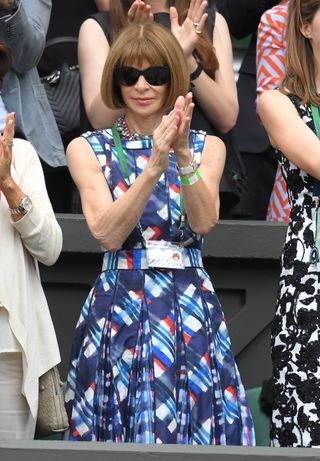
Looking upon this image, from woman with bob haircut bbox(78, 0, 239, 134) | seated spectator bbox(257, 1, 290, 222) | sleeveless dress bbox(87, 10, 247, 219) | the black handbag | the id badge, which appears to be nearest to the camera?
the id badge

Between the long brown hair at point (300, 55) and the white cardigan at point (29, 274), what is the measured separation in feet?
3.24

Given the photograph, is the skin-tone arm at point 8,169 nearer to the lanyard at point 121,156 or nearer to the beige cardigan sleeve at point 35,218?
the beige cardigan sleeve at point 35,218

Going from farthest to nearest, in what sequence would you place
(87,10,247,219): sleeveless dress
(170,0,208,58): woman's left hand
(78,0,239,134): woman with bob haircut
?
1. (87,10,247,219): sleeveless dress
2. (78,0,239,134): woman with bob haircut
3. (170,0,208,58): woman's left hand

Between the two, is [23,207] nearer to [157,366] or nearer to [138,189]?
[138,189]

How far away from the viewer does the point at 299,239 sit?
504cm

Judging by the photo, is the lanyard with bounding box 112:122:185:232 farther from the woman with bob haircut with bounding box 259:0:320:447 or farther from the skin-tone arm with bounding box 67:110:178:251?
the woman with bob haircut with bounding box 259:0:320:447

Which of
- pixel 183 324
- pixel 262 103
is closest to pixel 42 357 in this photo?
pixel 183 324

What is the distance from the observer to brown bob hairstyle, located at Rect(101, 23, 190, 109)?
517 centimetres

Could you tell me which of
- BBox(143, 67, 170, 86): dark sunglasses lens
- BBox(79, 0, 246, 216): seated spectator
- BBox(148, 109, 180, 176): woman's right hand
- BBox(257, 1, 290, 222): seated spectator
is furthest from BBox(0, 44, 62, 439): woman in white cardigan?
BBox(257, 1, 290, 222): seated spectator

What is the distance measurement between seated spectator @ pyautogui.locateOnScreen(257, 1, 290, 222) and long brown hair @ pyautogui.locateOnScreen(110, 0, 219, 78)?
1.18 ft

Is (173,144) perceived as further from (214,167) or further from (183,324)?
(183,324)

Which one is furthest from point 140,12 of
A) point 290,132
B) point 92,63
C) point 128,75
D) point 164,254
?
point 164,254

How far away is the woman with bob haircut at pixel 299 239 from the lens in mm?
4918

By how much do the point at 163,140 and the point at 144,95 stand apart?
1.27 feet
